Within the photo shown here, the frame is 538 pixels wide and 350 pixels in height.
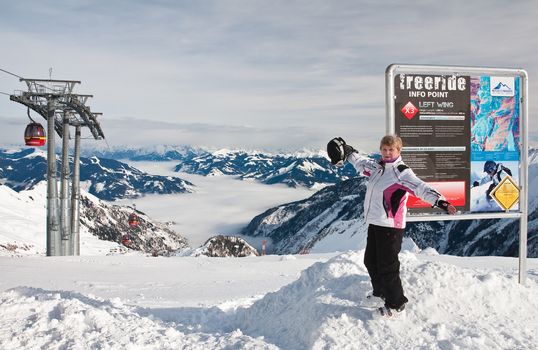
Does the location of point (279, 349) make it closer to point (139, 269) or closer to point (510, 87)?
point (510, 87)

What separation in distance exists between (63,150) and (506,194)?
26.4m

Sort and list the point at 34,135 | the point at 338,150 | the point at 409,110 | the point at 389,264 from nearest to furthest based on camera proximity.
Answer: the point at 389,264 < the point at 338,150 < the point at 409,110 < the point at 34,135

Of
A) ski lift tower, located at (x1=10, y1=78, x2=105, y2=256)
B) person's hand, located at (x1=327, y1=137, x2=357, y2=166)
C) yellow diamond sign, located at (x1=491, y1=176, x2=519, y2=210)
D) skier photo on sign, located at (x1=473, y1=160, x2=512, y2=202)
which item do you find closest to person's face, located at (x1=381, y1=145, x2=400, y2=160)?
person's hand, located at (x1=327, y1=137, x2=357, y2=166)

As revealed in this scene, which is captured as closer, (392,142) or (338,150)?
(392,142)

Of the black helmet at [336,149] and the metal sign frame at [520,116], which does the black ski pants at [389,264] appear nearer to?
the black helmet at [336,149]

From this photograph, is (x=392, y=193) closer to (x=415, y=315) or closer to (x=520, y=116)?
(x=415, y=315)

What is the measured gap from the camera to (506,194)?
317 inches

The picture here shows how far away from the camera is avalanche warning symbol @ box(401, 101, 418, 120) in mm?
7578

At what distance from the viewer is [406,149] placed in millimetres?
7625

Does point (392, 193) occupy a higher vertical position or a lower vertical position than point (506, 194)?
higher

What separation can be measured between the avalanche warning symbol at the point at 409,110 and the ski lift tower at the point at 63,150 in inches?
799

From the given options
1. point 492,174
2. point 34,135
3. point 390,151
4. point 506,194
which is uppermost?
point 34,135

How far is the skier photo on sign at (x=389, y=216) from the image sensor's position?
591cm

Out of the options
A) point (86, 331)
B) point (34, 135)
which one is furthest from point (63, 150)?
point (86, 331)
